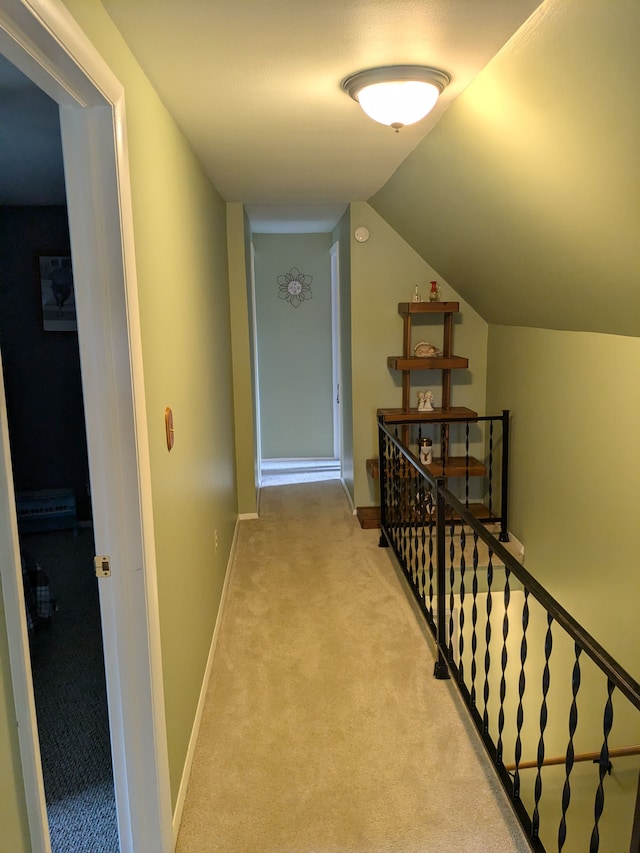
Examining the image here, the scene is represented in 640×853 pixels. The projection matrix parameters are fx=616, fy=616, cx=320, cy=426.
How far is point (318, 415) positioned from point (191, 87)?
4.92 m

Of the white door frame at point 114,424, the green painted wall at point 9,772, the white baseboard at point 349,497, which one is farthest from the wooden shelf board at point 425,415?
the green painted wall at point 9,772

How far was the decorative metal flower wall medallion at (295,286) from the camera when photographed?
6.43m

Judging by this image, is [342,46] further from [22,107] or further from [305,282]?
[305,282]

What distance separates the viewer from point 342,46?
172 cm

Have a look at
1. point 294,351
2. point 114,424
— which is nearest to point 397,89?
point 114,424

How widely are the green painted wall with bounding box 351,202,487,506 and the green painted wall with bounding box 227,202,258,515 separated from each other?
31.7 inches

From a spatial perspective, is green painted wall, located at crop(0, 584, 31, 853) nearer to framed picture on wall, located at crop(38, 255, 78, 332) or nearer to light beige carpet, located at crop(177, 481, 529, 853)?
light beige carpet, located at crop(177, 481, 529, 853)

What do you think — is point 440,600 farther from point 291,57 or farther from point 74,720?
point 291,57

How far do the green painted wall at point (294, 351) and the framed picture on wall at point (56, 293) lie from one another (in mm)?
2329

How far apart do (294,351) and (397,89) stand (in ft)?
15.4

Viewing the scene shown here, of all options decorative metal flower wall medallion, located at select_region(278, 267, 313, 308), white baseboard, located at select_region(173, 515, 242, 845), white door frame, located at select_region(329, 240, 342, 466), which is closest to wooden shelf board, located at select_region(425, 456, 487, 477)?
white door frame, located at select_region(329, 240, 342, 466)

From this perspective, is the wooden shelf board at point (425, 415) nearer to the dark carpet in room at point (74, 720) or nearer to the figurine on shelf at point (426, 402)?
the figurine on shelf at point (426, 402)

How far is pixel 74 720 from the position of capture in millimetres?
2520

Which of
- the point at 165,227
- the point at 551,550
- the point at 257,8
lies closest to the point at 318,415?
the point at 551,550
